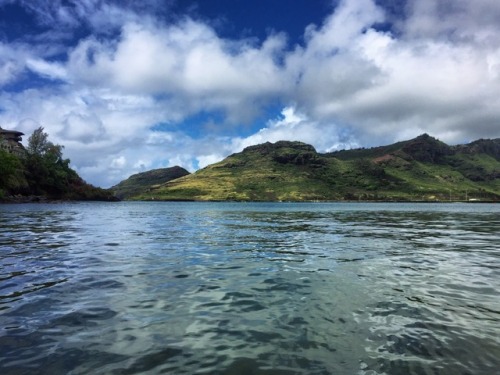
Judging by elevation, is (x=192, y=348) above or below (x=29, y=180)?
below

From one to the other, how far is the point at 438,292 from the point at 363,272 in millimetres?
4726

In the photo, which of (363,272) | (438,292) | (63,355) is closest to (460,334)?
(438,292)

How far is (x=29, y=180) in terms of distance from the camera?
19312 centimetres

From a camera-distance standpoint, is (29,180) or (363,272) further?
(29,180)

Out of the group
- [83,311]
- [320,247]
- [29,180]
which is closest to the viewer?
[83,311]

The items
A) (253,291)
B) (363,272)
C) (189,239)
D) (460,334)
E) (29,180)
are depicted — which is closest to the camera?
(460,334)

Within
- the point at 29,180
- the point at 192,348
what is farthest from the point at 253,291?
the point at 29,180

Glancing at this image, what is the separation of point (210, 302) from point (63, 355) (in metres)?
6.04

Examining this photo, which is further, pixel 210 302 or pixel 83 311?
pixel 210 302

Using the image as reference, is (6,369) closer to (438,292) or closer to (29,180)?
(438,292)

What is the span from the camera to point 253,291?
16203 mm

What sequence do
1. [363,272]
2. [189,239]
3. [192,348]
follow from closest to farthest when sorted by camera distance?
[192,348], [363,272], [189,239]

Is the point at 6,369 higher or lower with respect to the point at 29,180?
lower

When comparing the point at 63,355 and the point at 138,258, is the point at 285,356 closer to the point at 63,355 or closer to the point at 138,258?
the point at 63,355
